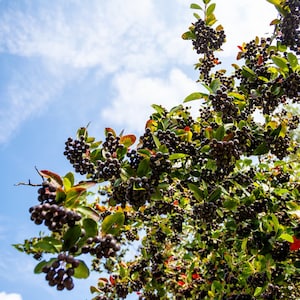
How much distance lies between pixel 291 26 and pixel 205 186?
6.67 ft

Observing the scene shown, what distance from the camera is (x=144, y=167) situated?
3.04 meters

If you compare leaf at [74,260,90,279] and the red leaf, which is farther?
the red leaf

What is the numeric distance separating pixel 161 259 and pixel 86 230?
3644 millimetres

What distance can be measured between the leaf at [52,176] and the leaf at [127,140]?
0.99 m

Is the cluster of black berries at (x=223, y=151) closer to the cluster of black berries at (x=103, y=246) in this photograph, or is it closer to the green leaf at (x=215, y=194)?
the green leaf at (x=215, y=194)

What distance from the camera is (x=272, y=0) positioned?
4.02 m

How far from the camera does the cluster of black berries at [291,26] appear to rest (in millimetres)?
Answer: 3830

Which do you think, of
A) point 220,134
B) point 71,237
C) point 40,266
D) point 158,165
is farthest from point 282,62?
point 40,266

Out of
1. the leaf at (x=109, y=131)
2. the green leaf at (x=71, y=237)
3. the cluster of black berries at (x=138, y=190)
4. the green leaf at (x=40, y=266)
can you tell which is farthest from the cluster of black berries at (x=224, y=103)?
the green leaf at (x=40, y=266)

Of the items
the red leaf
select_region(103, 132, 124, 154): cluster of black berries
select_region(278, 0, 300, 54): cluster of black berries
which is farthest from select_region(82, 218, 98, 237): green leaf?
select_region(278, 0, 300, 54): cluster of black berries

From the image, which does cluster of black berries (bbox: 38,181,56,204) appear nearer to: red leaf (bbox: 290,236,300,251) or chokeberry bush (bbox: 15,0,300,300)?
chokeberry bush (bbox: 15,0,300,300)

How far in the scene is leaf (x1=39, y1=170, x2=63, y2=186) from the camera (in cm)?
247

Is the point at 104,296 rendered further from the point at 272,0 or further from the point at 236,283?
the point at 272,0

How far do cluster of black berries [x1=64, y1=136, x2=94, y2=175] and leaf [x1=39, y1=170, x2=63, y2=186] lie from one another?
81 centimetres
